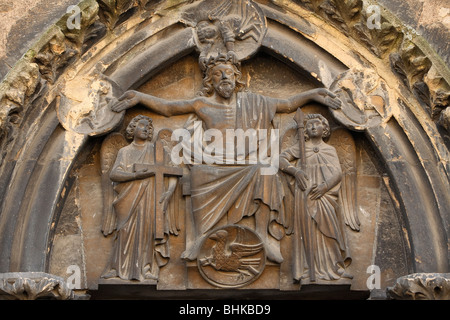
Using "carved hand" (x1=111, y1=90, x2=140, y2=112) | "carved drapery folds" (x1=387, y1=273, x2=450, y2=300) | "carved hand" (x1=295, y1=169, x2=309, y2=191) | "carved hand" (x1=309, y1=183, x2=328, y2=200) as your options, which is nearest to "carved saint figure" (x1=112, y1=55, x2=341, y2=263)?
"carved hand" (x1=111, y1=90, x2=140, y2=112)

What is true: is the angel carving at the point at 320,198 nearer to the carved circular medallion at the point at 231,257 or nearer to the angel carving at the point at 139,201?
the carved circular medallion at the point at 231,257

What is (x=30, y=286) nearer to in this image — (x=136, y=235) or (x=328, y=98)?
(x=136, y=235)

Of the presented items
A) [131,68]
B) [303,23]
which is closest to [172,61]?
[131,68]

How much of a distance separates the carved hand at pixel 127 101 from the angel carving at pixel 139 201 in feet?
0.48

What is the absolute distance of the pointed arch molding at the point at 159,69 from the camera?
32.4ft

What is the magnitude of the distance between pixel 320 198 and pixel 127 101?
80.5 inches

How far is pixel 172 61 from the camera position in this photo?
1070 centimetres

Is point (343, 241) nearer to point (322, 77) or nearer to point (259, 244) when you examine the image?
point (259, 244)

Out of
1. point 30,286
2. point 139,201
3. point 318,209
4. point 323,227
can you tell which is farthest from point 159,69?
point 30,286

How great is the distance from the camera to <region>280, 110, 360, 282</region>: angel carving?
393 inches

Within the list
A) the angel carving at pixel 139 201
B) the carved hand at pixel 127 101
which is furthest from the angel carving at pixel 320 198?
the carved hand at pixel 127 101

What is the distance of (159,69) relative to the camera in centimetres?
1067

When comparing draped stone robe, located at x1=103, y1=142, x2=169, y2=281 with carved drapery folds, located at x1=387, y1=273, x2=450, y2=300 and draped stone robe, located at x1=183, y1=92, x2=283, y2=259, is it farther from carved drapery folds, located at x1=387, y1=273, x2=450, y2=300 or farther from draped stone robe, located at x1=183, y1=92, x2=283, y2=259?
carved drapery folds, located at x1=387, y1=273, x2=450, y2=300

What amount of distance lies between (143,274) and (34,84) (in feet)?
6.54
